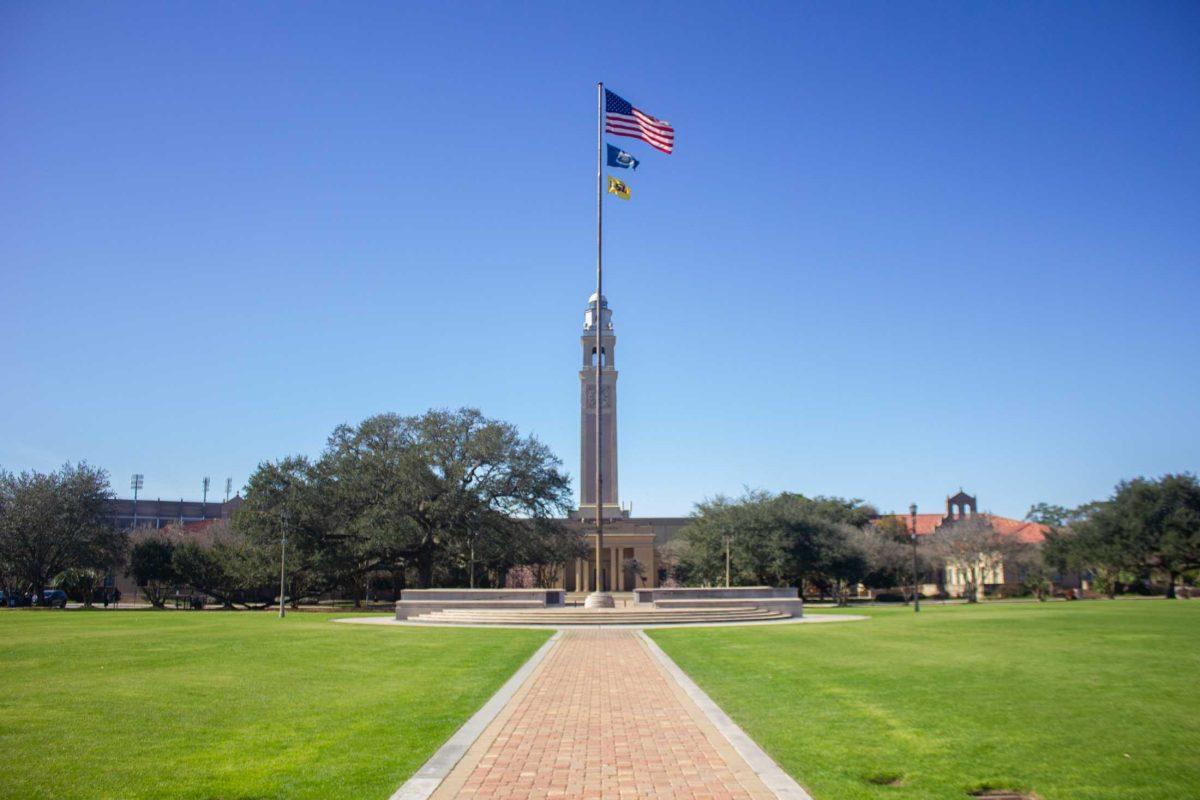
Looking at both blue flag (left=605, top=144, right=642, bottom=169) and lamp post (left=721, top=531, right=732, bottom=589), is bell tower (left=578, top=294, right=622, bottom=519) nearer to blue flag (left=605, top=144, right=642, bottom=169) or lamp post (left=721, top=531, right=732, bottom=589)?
lamp post (left=721, top=531, right=732, bottom=589)

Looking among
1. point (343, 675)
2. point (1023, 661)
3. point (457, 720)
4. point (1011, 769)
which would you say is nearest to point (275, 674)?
point (343, 675)

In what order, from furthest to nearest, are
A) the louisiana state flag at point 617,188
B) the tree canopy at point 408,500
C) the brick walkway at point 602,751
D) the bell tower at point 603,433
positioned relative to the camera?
the bell tower at point 603,433, the tree canopy at point 408,500, the louisiana state flag at point 617,188, the brick walkway at point 602,751

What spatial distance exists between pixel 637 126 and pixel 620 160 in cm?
188

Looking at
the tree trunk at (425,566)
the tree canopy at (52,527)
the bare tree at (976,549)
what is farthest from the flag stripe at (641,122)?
the bare tree at (976,549)

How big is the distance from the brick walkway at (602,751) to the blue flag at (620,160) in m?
23.6

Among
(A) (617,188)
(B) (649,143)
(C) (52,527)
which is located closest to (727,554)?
(A) (617,188)

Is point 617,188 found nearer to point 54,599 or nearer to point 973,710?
point 973,710

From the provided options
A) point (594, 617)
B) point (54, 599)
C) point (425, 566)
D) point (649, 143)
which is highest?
point (649, 143)

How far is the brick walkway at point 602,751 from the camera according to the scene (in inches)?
304

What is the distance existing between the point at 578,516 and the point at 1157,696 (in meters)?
68.2

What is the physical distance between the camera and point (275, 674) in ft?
50.9

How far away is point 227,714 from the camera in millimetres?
11266

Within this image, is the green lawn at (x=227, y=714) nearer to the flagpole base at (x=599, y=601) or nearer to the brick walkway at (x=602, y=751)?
the brick walkway at (x=602, y=751)

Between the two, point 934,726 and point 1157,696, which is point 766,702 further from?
point 1157,696
